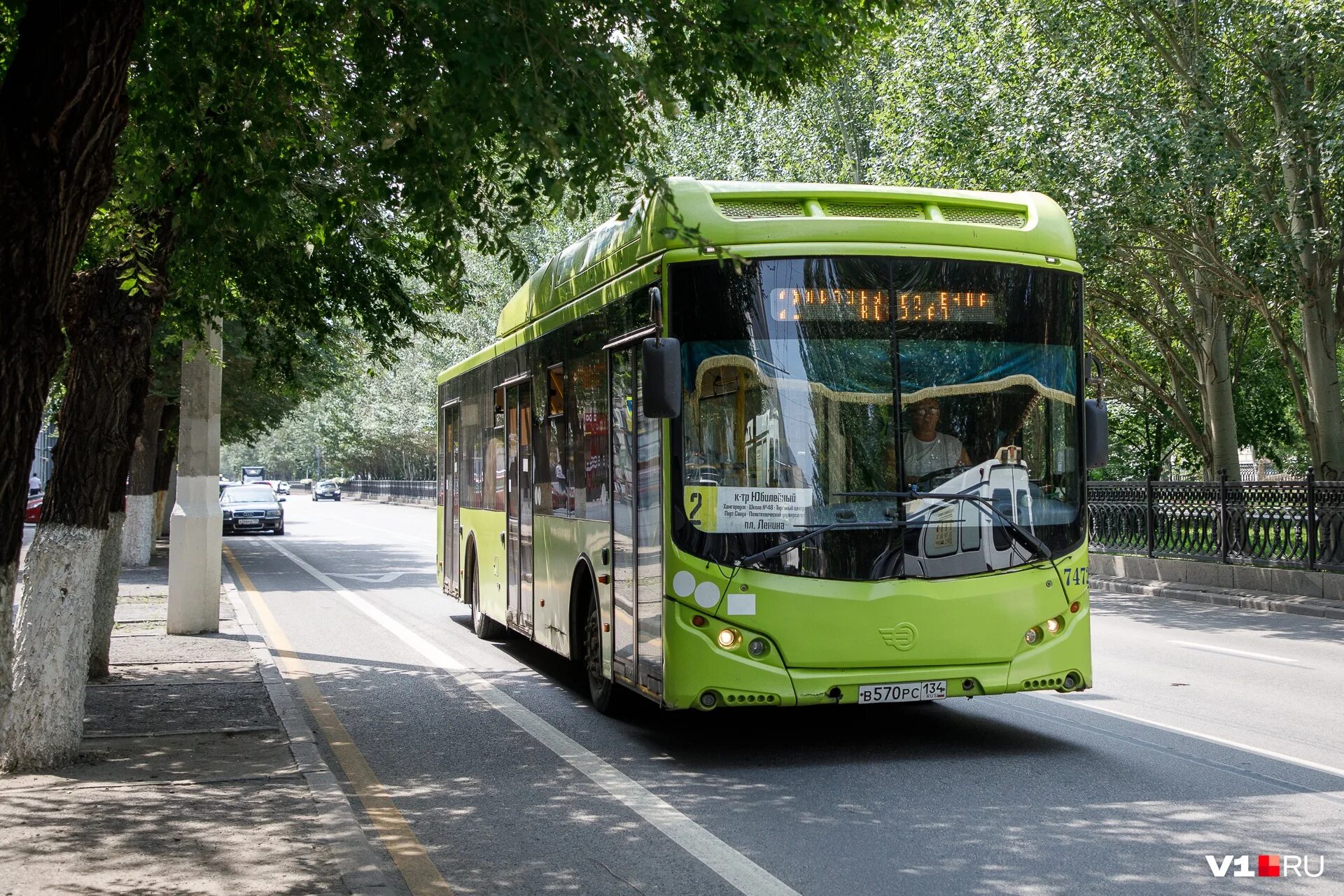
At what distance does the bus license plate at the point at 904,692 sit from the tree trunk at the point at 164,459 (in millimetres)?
27798

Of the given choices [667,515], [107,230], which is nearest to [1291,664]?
[667,515]

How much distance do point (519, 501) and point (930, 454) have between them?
5.11 metres

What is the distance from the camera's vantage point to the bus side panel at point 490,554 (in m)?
13.6

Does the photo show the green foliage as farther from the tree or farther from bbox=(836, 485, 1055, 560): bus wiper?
bbox=(836, 485, 1055, 560): bus wiper

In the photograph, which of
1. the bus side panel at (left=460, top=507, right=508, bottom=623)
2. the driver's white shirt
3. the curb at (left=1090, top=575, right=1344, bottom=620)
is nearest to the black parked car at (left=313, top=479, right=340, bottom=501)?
the curb at (left=1090, top=575, right=1344, bottom=620)

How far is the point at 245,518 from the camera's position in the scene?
46469 millimetres

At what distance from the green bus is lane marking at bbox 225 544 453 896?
1.71 m

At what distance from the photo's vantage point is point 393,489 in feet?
306

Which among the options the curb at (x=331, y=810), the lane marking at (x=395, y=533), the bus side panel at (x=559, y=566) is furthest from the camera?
the lane marking at (x=395, y=533)

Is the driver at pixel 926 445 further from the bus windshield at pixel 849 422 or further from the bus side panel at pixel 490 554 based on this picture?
the bus side panel at pixel 490 554

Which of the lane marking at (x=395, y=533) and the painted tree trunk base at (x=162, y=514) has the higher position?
the painted tree trunk base at (x=162, y=514)

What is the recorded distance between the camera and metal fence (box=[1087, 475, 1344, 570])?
18766mm

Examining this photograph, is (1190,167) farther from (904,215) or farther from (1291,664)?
(904,215)

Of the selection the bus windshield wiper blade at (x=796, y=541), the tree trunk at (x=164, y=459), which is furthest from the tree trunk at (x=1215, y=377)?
the tree trunk at (x=164, y=459)
